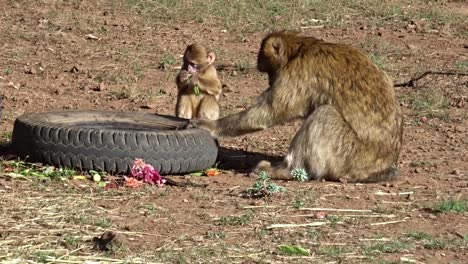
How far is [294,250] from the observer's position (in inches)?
291

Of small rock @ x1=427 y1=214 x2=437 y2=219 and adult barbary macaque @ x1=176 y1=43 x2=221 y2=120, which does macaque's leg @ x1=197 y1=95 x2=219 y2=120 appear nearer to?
adult barbary macaque @ x1=176 y1=43 x2=221 y2=120

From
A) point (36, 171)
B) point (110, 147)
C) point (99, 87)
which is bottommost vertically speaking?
point (36, 171)

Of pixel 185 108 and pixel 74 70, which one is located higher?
pixel 185 108

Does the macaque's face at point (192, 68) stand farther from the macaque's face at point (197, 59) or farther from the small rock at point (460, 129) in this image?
the small rock at point (460, 129)

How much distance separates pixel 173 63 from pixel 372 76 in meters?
5.41

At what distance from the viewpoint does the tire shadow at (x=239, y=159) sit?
10.6 meters

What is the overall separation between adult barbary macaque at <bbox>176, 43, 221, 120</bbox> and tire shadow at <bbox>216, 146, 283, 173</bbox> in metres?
0.40

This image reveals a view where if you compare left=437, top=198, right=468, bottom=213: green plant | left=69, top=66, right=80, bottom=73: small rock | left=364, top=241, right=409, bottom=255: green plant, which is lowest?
left=364, top=241, right=409, bottom=255: green plant

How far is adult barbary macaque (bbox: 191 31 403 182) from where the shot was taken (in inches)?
388

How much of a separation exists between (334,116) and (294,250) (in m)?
2.69

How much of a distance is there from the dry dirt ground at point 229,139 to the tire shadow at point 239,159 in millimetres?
20

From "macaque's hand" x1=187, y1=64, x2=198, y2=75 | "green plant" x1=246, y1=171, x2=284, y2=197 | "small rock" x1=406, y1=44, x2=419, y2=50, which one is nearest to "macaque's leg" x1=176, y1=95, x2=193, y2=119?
"macaque's hand" x1=187, y1=64, x2=198, y2=75

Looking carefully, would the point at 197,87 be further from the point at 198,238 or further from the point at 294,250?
the point at 294,250

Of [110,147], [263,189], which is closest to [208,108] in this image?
[110,147]
